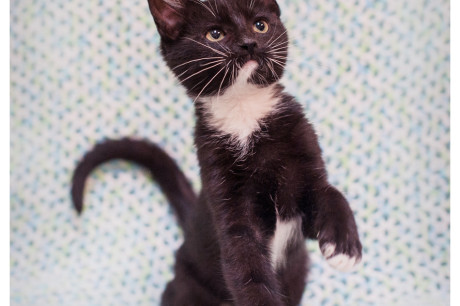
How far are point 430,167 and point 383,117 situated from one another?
0.19m

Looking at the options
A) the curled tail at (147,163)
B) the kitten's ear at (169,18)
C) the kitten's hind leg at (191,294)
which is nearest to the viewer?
the kitten's ear at (169,18)

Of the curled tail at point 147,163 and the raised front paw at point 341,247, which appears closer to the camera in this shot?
the raised front paw at point 341,247

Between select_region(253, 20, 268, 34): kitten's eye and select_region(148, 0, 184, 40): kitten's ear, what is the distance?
15 centimetres

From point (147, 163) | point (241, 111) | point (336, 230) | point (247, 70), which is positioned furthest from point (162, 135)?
point (336, 230)

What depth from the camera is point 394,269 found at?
1.48m

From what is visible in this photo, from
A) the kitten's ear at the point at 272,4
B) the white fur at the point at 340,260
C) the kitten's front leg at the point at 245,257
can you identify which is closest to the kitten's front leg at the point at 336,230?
the white fur at the point at 340,260

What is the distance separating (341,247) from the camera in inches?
36.8

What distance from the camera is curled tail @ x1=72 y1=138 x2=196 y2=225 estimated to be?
4.81 ft

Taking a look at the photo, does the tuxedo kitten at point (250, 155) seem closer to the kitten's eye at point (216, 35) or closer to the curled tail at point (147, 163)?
the kitten's eye at point (216, 35)

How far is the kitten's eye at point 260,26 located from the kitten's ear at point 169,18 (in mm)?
146

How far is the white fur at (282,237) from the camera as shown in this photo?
1.05 meters

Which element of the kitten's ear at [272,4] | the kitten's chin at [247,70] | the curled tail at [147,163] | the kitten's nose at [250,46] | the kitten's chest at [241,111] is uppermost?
the kitten's ear at [272,4]

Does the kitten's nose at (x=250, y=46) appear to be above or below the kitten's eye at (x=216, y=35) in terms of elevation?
below

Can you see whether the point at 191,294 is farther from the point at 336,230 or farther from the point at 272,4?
the point at 272,4
